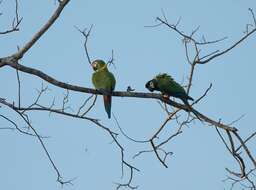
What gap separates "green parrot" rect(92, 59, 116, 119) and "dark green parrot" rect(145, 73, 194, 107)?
0.56 m

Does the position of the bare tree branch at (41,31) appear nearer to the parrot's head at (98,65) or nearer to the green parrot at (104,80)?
the green parrot at (104,80)

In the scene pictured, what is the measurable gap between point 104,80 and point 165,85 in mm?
846

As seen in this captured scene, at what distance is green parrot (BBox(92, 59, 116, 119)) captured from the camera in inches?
283

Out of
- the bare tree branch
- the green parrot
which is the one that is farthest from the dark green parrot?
the bare tree branch

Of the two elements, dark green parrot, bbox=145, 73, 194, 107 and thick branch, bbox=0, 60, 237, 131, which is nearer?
thick branch, bbox=0, 60, 237, 131

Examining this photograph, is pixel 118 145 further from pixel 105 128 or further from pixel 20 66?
pixel 20 66

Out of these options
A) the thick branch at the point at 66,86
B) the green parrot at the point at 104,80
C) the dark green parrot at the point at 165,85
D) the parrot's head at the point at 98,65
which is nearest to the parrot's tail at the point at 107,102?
the green parrot at the point at 104,80

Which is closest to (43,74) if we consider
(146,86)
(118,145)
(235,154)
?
(118,145)

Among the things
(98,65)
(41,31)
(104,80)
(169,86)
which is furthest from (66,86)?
(98,65)

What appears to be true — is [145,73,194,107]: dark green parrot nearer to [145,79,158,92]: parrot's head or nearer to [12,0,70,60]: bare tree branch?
[145,79,158,92]: parrot's head

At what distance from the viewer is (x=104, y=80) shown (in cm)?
754

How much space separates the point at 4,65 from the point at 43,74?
0.39m

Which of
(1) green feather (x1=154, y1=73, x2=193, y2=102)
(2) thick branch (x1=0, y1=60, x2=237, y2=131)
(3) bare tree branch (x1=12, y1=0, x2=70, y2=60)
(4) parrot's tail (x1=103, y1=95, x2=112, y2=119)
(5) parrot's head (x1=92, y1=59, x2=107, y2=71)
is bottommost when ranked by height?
Result: (2) thick branch (x1=0, y1=60, x2=237, y2=131)

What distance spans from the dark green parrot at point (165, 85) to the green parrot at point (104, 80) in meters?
0.56
